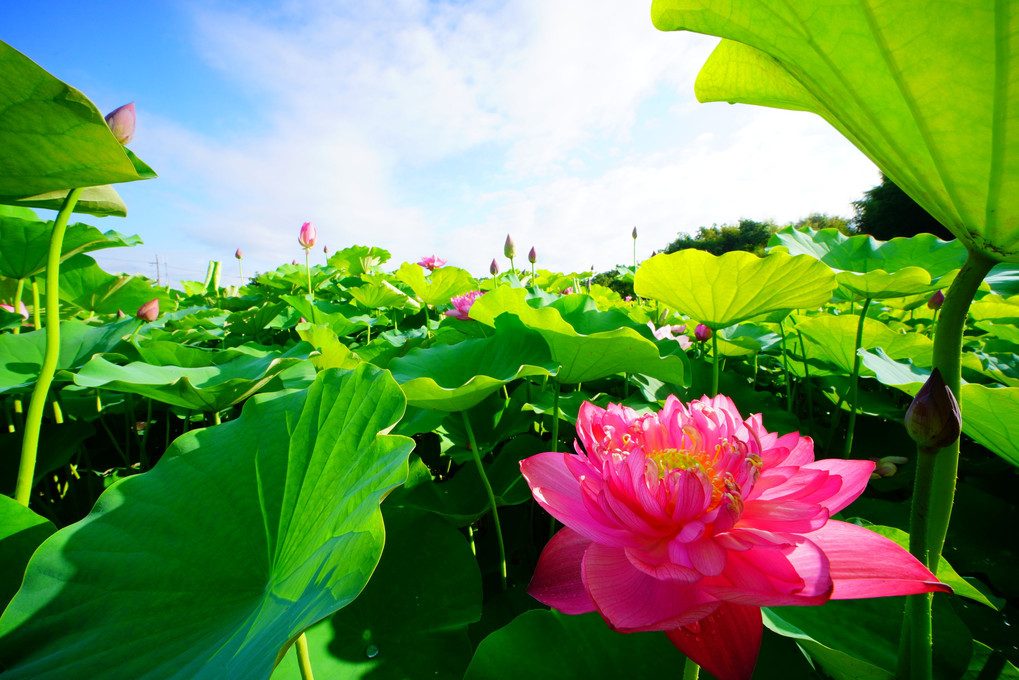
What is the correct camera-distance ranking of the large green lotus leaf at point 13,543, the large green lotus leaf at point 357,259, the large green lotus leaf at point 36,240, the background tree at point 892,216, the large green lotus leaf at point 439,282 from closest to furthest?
the large green lotus leaf at point 13,543
the large green lotus leaf at point 36,240
the large green lotus leaf at point 439,282
the large green lotus leaf at point 357,259
the background tree at point 892,216

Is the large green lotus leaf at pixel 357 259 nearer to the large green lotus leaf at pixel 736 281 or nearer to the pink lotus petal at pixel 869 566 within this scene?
the large green lotus leaf at pixel 736 281

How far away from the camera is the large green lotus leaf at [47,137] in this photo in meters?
0.49

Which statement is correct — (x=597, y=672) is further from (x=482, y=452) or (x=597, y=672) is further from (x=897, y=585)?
(x=482, y=452)

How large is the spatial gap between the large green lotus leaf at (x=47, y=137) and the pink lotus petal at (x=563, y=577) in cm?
72

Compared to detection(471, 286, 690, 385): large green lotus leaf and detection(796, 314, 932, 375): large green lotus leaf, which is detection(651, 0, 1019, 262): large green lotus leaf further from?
detection(796, 314, 932, 375): large green lotus leaf

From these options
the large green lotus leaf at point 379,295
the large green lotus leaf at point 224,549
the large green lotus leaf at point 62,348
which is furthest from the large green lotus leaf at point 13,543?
the large green lotus leaf at point 379,295

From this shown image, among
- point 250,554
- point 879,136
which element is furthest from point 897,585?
point 250,554

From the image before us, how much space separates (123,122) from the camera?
2.71ft

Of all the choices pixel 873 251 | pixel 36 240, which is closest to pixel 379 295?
pixel 36 240

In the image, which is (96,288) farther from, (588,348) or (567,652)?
(567,652)

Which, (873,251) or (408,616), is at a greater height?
(873,251)

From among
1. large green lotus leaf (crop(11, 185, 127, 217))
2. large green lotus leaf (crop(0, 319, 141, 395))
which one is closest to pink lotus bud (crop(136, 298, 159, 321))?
large green lotus leaf (crop(0, 319, 141, 395))

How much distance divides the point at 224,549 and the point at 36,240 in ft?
4.13

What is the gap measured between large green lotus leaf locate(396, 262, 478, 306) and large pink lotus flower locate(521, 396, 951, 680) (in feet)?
4.49
